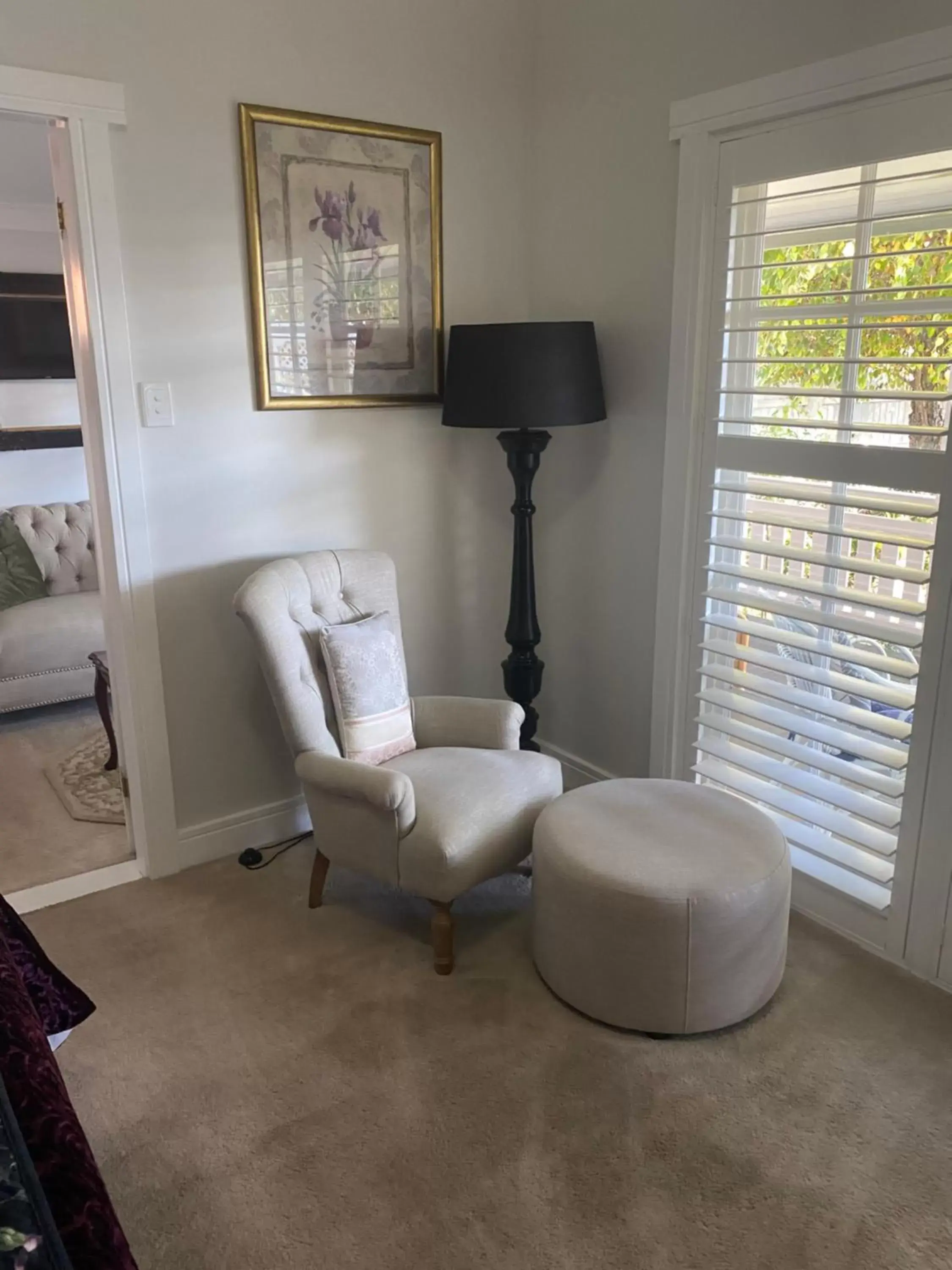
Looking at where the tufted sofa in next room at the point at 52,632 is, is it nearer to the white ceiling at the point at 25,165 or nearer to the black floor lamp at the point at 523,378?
the white ceiling at the point at 25,165

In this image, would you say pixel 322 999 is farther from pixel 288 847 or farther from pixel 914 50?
pixel 914 50

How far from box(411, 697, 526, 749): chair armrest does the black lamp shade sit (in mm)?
820

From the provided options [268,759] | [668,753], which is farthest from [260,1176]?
[668,753]

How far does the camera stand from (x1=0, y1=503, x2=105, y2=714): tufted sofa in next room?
13.5ft

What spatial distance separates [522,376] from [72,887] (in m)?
1.99

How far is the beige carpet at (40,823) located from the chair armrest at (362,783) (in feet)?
2.99

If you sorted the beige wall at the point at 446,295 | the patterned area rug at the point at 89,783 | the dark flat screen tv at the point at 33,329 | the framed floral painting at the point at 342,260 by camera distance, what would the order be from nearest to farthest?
the beige wall at the point at 446,295 → the framed floral painting at the point at 342,260 → the patterned area rug at the point at 89,783 → the dark flat screen tv at the point at 33,329

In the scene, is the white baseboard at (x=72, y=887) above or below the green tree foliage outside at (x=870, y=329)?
below

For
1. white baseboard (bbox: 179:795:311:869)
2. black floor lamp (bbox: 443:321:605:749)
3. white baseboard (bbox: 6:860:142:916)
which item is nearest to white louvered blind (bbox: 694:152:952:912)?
black floor lamp (bbox: 443:321:605:749)

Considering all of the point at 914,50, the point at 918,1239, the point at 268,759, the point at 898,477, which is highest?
the point at 914,50

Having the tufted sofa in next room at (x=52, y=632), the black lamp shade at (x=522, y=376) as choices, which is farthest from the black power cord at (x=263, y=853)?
the tufted sofa in next room at (x=52, y=632)

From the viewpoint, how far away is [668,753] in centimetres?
297

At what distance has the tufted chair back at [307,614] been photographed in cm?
259

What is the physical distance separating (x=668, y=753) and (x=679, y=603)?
0.48 metres
